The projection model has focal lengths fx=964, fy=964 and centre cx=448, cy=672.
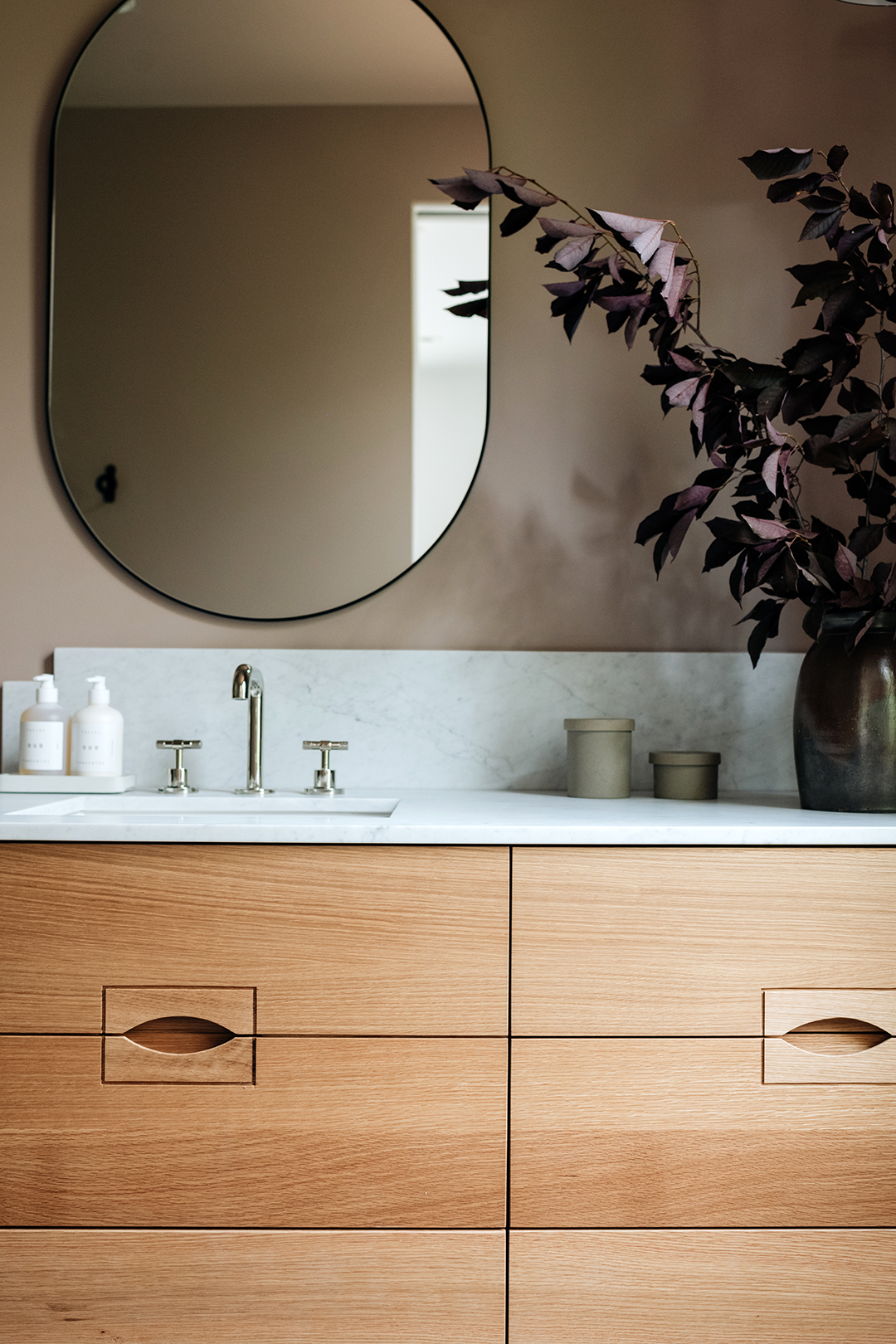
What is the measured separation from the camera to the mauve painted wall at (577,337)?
5.46 feet

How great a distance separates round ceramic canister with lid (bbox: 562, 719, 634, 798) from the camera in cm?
144

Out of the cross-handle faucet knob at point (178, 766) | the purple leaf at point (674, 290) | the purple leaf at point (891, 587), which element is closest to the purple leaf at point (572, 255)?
the purple leaf at point (674, 290)

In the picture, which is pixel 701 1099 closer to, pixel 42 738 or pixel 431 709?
pixel 431 709

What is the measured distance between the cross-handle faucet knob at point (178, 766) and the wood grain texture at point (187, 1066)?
0.52 metres

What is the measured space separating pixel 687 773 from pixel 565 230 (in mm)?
786

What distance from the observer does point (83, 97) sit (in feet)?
5.50

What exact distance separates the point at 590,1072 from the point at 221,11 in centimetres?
179

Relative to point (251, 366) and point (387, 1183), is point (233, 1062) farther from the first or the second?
point (251, 366)

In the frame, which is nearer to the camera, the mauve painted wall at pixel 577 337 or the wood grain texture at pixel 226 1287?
the wood grain texture at pixel 226 1287

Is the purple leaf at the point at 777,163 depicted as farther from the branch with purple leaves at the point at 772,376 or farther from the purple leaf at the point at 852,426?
the purple leaf at the point at 852,426

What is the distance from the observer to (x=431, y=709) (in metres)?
1.63

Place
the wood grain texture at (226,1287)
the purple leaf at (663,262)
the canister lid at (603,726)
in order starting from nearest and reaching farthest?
the wood grain texture at (226,1287) < the purple leaf at (663,262) < the canister lid at (603,726)

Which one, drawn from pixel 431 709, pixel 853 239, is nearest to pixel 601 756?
pixel 431 709

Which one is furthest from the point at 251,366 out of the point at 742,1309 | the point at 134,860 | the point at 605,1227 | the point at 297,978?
the point at 742,1309
